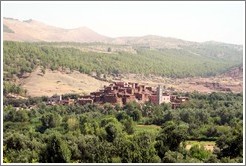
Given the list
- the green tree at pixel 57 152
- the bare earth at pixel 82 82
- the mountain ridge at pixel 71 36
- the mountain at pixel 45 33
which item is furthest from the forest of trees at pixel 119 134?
the mountain at pixel 45 33

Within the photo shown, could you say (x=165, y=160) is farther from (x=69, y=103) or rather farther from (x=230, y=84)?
(x=230, y=84)

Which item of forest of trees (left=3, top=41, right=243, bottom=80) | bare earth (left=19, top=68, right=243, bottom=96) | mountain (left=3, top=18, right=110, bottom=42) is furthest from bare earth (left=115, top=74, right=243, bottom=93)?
mountain (left=3, top=18, right=110, bottom=42)

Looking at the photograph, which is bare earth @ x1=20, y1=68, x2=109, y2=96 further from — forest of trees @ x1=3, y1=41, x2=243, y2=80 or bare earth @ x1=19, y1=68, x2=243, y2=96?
forest of trees @ x1=3, y1=41, x2=243, y2=80

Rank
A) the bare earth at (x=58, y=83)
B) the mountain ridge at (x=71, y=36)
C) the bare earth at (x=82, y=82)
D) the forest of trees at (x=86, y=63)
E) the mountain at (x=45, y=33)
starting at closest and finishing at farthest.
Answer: the bare earth at (x=58, y=83)
the bare earth at (x=82, y=82)
the forest of trees at (x=86, y=63)
the mountain at (x=45, y=33)
the mountain ridge at (x=71, y=36)

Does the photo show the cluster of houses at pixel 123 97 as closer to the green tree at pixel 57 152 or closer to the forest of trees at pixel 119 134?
the forest of trees at pixel 119 134

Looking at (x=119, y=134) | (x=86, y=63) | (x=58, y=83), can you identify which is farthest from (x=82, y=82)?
(x=119, y=134)
